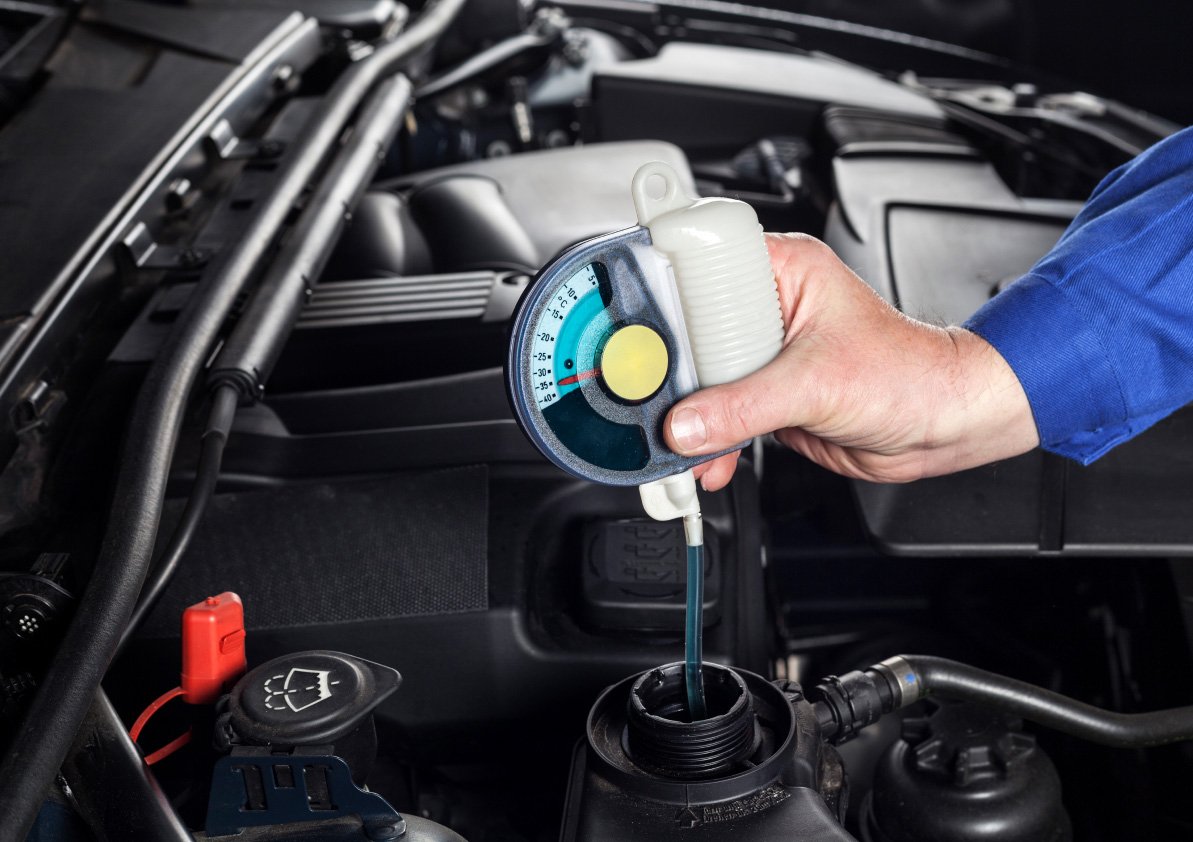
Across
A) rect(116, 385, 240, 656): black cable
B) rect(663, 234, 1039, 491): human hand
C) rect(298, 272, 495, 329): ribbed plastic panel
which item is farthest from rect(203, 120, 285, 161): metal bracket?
rect(663, 234, 1039, 491): human hand

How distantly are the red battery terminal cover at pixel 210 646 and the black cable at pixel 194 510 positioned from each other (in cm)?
3

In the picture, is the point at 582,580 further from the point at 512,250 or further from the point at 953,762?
the point at 512,250

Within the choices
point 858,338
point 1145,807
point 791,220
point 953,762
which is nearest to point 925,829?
point 953,762

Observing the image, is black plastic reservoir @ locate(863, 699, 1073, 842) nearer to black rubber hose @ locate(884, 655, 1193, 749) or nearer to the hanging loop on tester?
black rubber hose @ locate(884, 655, 1193, 749)

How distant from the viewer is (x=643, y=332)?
691 mm

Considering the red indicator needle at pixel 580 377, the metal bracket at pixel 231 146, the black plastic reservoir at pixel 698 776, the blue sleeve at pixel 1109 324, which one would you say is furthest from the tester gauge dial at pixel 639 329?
the metal bracket at pixel 231 146

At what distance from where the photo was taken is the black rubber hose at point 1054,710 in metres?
0.85

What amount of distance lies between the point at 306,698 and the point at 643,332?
28cm

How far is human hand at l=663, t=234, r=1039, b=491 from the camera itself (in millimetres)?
718

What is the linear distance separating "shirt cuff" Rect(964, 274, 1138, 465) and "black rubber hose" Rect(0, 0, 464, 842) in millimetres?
571

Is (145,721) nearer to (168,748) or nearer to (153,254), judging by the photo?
(168,748)

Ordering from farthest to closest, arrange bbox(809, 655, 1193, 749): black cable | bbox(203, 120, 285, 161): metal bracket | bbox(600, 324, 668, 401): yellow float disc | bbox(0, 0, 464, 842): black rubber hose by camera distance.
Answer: bbox(203, 120, 285, 161): metal bracket
bbox(809, 655, 1193, 749): black cable
bbox(600, 324, 668, 401): yellow float disc
bbox(0, 0, 464, 842): black rubber hose

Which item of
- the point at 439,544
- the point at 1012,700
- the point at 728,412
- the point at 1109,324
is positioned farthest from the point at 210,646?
the point at 1109,324

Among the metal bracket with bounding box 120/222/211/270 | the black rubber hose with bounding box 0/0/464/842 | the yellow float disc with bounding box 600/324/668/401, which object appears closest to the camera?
the black rubber hose with bounding box 0/0/464/842
